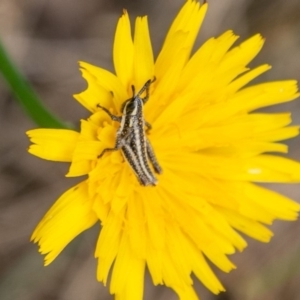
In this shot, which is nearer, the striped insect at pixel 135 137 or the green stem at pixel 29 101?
the striped insect at pixel 135 137

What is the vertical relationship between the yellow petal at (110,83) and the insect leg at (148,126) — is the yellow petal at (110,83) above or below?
above

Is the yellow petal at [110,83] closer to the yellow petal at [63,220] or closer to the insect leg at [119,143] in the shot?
the insect leg at [119,143]

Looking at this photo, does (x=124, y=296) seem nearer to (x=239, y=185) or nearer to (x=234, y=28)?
(x=239, y=185)

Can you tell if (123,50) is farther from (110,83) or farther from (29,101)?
(29,101)

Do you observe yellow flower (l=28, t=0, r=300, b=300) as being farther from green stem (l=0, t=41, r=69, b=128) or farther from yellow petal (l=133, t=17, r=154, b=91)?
green stem (l=0, t=41, r=69, b=128)

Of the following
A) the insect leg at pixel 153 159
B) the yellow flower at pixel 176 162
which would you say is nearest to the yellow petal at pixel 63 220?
the yellow flower at pixel 176 162


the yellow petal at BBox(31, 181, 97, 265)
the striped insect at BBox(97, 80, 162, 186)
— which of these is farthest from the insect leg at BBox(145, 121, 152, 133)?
the yellow petal at BBox(31, 181, 97, 265)
